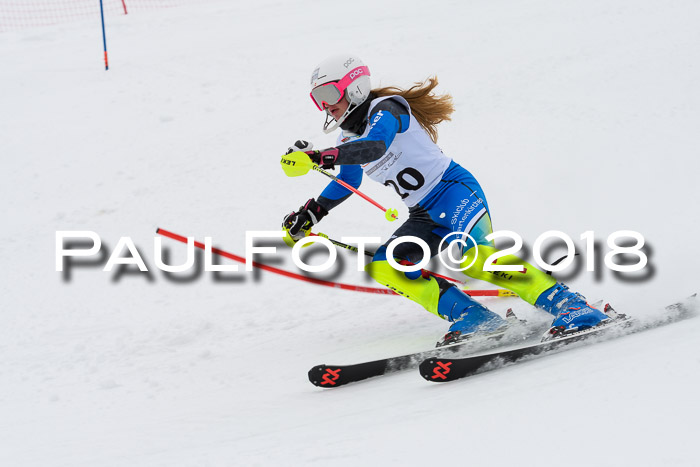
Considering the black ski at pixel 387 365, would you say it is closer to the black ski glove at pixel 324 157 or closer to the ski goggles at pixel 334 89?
the black ski glove at pixel 324 157

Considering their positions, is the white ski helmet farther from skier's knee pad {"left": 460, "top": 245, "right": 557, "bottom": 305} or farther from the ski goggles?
skier's knee pad {"left": 460, "top": 245, "right": 557, "bottom": 305}

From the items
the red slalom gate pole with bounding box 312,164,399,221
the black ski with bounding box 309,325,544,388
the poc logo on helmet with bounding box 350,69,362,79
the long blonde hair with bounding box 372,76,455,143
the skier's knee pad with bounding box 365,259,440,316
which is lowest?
the black ski with bounding box 309,325,544,388

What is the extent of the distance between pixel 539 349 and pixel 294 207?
13.9 ft

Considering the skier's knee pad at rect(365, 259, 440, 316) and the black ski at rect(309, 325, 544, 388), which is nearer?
the black ski at rect(309, 325, 544, 388)

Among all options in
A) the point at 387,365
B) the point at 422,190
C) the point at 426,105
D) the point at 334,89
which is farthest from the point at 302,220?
the point at 387,365

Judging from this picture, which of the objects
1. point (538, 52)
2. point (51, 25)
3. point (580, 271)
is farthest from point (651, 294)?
point (51, 25)

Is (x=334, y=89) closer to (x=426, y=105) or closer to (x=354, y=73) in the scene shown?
(x=354, y=73)

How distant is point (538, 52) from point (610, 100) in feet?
5.83

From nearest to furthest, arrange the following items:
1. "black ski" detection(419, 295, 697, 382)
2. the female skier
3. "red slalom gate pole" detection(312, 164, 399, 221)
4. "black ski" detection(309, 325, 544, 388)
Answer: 1. "black ski" detection(419, 295, 697, 382)
2. "black ski" detection(309, 325, 544, 388)
3. the female skier
4. "red slalom gate pole" detection(312, 164, 399, 221)

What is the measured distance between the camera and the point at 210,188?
8.01 meters

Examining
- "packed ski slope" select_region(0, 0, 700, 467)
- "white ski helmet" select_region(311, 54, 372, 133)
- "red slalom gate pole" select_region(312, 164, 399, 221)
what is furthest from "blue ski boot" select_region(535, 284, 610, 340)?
"white ski helmet" select_region(311, 54, 372, 133)

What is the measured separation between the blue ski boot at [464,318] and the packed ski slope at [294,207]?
1.35ft

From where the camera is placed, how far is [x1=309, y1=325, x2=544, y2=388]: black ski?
12.6 ft

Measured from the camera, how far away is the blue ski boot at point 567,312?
153 inches
